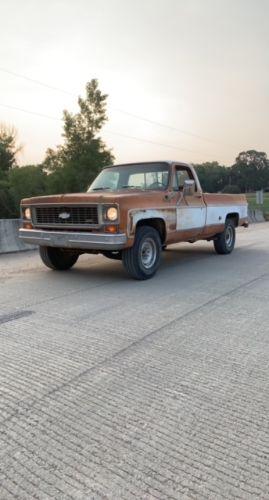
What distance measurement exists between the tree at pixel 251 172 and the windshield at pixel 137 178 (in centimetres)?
11923

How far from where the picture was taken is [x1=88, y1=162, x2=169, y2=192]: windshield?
25.4 ft

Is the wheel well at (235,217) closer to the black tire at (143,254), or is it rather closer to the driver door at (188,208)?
the driver door at (188,208)

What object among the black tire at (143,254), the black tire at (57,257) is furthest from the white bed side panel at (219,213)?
the black tire at (57,257)

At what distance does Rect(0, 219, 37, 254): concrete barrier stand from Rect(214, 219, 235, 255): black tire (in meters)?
5.06

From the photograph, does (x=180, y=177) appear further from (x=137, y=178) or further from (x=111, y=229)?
(x=111, y=229)

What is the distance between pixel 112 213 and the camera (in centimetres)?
Result: 625

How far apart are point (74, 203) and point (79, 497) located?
5033mm

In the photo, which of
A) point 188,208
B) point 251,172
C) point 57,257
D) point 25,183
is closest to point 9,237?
point 57,257

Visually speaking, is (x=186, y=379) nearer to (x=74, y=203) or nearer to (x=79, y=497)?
(x=79, y=497)

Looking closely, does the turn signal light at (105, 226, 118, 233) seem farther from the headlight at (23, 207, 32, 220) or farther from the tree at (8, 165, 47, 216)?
the tree at (8, 165, 47, 216)

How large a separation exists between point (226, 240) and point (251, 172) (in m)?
126

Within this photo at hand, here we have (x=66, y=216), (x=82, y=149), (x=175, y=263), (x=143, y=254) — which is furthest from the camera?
(x=82, y=149)

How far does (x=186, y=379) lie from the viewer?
10.4 ft

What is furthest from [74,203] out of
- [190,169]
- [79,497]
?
[79,497]
